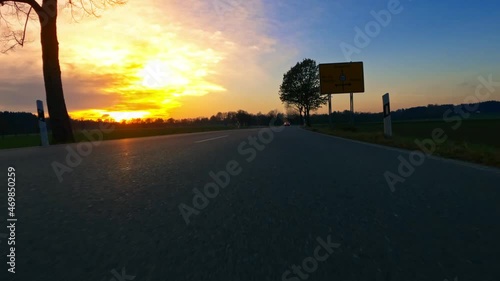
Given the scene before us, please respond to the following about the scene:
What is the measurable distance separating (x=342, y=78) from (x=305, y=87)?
3190 centimetres

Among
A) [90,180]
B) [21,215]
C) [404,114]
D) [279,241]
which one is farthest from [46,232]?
[404,114]

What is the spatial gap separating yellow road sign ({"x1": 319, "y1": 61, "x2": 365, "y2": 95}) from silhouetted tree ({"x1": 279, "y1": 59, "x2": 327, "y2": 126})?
30.4 meters

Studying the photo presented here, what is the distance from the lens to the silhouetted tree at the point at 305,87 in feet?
211

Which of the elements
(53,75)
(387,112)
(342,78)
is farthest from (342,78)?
(53,75)

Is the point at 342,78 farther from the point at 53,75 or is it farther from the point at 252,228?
the point at 252,228

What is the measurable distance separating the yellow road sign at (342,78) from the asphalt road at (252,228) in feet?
95.2

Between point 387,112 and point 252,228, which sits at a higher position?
point 387,112

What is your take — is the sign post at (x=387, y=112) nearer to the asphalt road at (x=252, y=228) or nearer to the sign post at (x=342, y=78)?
the asphalt road at (x=252, y=228)

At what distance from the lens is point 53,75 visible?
482 inches

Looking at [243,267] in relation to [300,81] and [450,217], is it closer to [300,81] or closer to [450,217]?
[450,217]

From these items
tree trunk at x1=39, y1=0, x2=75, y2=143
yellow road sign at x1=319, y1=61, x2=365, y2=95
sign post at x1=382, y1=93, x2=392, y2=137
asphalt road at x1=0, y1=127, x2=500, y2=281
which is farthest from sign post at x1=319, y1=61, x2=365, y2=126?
asphalt road at x1=0, y1=127, x2=500, y2=281

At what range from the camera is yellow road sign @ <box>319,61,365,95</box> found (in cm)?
3188

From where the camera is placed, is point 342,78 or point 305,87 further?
point 305,87

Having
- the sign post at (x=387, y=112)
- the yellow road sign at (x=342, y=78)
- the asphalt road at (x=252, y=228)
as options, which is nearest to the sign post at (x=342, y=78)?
the yellow road sign at (x=342, y=78)
